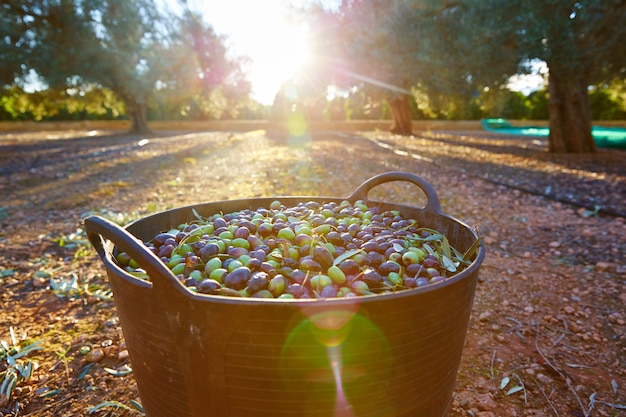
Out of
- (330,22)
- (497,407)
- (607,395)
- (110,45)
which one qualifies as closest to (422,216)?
(497,407)

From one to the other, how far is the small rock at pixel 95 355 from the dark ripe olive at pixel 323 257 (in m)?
2.36

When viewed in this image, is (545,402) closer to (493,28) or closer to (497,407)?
(497,407)

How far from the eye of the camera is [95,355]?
307 centimetres

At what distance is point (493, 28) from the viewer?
1069cm

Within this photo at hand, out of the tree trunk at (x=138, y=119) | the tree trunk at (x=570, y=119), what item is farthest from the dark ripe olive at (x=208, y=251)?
the tree trunk at (x=138, y=119)

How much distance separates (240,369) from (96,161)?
1430 cm

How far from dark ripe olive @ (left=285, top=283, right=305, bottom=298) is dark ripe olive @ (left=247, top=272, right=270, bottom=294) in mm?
100

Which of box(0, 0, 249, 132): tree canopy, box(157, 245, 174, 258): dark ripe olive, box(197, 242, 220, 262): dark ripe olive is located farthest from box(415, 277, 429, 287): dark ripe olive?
box(0, 0, 249, 132): tree canopy

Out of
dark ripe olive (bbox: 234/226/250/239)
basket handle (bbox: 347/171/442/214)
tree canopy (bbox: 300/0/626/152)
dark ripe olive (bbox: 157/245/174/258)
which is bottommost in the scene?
dark ripe olive (bbox: 157/245/174/258)

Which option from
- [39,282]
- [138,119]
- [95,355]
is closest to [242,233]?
[95,355]

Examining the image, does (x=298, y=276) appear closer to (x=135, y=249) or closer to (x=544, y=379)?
(x=135, y=249)

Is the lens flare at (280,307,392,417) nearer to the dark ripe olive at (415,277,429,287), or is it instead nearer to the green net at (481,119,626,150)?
the dark ripe olive at (415,277,429,287)

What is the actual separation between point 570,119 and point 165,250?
51.7ft

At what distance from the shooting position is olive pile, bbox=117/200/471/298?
1.59 metres
